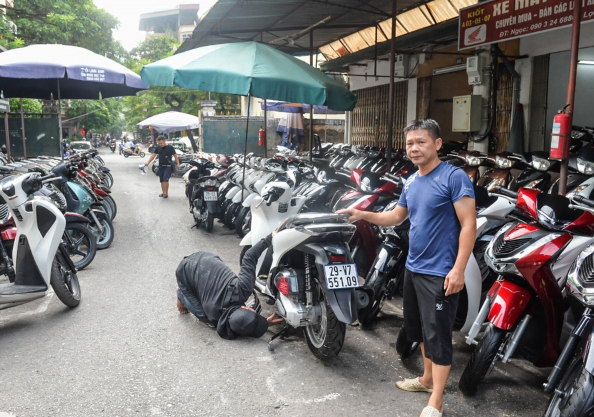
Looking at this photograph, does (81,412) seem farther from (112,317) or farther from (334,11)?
(334,11)

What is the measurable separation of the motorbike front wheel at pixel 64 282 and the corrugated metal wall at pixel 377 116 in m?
9.26

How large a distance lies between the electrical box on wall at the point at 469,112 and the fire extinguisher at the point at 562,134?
14.5ft

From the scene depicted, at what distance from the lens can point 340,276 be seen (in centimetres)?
358

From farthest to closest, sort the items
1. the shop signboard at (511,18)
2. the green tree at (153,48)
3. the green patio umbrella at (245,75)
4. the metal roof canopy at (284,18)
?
the green tree at (153,48) < the metal roof canopy at (284,18) < the green patio umbrella at (245,75) < the shop signboard at (511,18)

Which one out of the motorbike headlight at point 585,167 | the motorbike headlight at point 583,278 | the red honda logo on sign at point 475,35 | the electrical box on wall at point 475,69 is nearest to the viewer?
the motorbike headlight at point 583,278

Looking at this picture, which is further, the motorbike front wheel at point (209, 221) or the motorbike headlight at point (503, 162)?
the motorbike front wheel at point (209, 221)

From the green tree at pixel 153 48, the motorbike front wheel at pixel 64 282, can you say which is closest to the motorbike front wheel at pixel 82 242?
the motorbike front wheel at pixel 64 282

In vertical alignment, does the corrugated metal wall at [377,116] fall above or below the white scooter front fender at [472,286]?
above

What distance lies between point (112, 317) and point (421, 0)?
8059 mm

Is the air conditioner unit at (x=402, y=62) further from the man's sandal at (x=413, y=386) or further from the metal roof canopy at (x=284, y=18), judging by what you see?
the man's sandal at (x=413, y=386)

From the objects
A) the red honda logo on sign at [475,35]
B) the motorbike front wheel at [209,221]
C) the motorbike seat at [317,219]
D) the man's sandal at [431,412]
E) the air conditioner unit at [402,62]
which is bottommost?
the man's sandal at [431,412]

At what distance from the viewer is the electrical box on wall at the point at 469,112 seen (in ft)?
29.3

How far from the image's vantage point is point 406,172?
898cm

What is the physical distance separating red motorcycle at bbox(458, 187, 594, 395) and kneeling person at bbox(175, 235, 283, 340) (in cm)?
170
